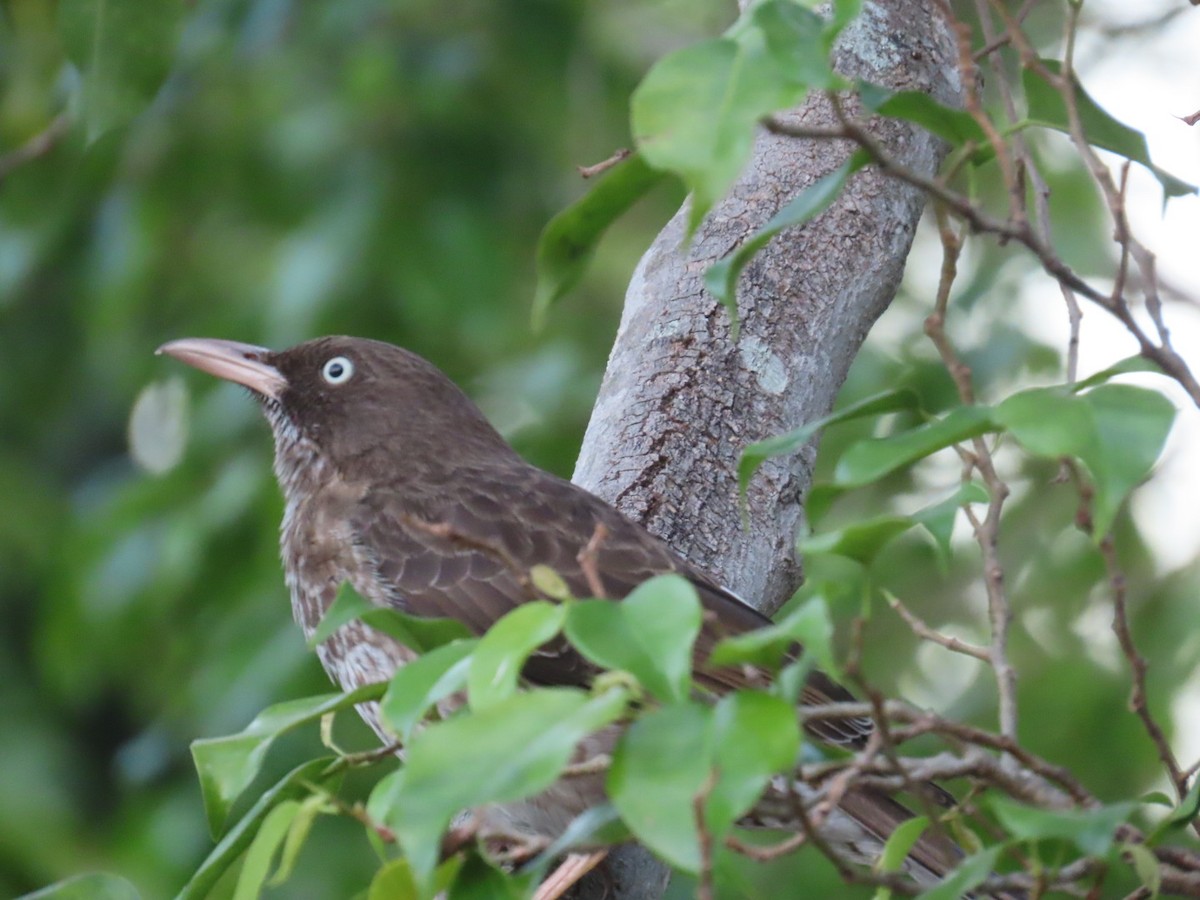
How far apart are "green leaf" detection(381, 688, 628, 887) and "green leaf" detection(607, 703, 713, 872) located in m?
0.04

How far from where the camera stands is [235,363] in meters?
4.82

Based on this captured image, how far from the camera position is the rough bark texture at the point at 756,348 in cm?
388

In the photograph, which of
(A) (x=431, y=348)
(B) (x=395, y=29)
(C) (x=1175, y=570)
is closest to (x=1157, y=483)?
(C) (x=1175, y=570)

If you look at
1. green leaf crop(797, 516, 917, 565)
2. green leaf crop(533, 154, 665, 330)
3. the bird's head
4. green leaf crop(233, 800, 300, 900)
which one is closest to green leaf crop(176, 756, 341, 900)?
green leaf crop(233, 800, 300, 900)

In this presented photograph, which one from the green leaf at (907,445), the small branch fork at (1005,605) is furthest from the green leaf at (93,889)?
the green leaf at (907,445)

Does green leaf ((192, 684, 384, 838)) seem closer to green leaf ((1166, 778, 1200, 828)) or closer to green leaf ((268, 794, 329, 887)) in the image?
green leaf ((268, 794, 329, 887))

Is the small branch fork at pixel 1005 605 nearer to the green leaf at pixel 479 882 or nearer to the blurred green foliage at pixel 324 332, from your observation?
the green leaf at pixel 479 882

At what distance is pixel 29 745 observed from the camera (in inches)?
292

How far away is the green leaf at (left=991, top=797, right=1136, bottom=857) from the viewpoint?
173 centimetres

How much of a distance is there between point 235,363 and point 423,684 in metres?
3.07

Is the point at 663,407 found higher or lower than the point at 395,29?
lower

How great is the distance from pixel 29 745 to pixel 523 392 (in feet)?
10.2

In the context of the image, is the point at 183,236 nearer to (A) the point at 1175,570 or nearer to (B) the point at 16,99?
(B) the point at 16,99

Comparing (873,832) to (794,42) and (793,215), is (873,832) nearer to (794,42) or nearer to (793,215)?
(793,215)
